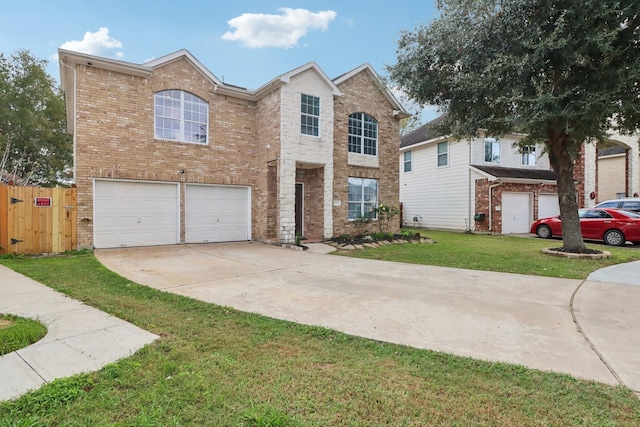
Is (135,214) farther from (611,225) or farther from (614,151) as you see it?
(614,151)

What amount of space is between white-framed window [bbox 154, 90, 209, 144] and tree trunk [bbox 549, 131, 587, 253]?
11525 millimetres

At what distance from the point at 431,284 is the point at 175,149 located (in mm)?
9776

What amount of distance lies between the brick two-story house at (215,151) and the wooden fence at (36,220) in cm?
37

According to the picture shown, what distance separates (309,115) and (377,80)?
3894 mm

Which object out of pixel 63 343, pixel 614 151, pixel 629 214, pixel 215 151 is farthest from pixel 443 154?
pixel 63 343

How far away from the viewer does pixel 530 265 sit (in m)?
8.32

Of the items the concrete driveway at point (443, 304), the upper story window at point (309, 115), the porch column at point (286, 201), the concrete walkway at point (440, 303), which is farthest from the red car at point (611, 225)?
the porch column at point (286, 201)

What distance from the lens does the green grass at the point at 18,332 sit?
3334 millimetres

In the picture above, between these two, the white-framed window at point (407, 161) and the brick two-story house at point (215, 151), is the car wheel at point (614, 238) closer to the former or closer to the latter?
the brick two-story house at point (215, 151)

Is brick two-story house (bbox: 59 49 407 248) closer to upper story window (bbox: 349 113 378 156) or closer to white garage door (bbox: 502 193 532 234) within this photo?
upper story window (bbox: 349 113 378 156)

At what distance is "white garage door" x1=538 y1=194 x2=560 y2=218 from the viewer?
1822 cm

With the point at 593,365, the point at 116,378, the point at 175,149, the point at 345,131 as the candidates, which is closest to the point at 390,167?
the point at 345,131

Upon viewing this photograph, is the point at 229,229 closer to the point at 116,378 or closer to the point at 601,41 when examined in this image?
the point at 116,378

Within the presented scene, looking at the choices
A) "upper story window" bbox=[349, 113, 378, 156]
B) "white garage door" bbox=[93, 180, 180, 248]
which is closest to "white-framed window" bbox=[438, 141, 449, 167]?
"upper story window" bbox=[349, 113, 378, 156]
